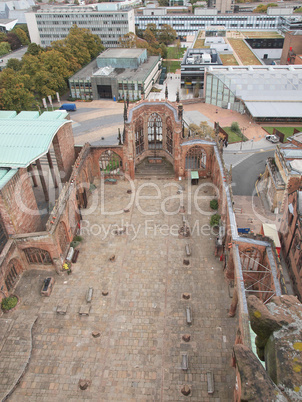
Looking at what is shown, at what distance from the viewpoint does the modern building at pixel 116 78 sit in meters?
98.0

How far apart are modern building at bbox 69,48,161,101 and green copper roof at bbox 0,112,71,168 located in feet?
182

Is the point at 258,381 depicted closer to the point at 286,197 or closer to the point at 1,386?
the point at 1,386

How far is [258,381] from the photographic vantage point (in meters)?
11.4

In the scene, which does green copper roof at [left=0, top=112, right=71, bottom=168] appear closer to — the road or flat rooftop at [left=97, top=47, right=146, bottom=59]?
the road

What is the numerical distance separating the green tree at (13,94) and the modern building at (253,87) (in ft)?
162

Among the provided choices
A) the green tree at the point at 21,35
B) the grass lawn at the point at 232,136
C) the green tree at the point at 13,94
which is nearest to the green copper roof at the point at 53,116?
the green tree at the point at 13,94

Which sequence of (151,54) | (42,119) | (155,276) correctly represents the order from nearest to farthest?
(155,276), (42,119), (151,54)

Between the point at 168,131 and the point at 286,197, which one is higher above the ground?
the point at 168,131

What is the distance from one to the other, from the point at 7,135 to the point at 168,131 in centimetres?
2538

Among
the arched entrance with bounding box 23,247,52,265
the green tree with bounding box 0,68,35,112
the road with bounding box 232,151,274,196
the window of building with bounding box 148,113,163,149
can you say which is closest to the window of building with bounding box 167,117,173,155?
the window of building with bounding box 148,113,163,149

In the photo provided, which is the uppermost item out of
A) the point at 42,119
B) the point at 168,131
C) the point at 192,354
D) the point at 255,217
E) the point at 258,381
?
the point at 258,381

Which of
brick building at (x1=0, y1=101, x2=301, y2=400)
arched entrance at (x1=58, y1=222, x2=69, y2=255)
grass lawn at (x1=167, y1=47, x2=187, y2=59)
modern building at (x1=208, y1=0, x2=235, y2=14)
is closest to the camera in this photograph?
brick building at (x1=0, y1=101, x2=301, y2=400)

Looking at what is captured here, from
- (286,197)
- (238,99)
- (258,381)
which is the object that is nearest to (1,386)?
(258,381)

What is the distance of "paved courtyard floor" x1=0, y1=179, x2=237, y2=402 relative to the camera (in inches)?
1038
